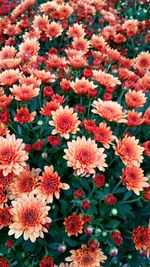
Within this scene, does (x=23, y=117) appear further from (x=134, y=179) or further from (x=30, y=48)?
(x=30, y=48)

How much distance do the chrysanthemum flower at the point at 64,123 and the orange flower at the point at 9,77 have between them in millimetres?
470

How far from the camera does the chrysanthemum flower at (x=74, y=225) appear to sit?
2.02 metres

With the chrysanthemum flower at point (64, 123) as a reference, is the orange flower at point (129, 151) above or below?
below

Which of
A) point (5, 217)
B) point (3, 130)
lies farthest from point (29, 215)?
point (3, 130)

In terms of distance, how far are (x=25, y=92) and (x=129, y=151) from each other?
72 cm

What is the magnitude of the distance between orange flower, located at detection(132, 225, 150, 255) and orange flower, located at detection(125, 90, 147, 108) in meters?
0.76

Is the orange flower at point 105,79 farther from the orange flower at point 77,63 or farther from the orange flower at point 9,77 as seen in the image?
the orange flower at point 9,77

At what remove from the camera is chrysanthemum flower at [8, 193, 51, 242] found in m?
1.91

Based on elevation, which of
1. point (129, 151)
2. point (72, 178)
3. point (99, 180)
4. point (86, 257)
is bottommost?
point (86, 257)

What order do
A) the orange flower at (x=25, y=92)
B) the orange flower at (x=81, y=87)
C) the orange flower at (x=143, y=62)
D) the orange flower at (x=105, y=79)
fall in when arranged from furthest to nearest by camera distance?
1. the orange flower at (x=143, y=62)
2. the orange flower at (x=105, y=79)
3. the orange flower at (x=81, y=87)
4. the orange flower at (x=25, y=92)

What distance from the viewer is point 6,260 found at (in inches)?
79.8

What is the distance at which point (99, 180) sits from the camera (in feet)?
6.56

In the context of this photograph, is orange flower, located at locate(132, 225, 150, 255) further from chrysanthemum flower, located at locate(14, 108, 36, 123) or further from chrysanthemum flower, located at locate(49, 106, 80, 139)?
chrysanthemum flower, located at locate(14, 108, 36, 123)

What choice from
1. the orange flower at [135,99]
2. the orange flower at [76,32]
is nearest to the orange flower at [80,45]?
the orange flower at [76,32]
